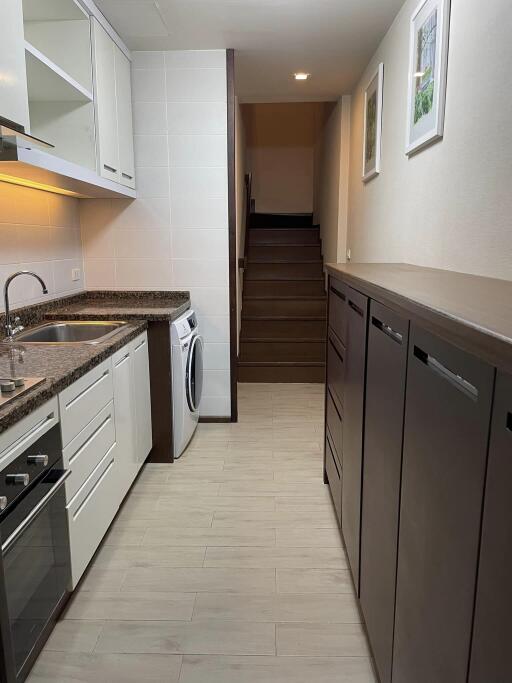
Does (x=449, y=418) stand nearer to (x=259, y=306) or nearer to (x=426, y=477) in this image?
(x=426, y=477)

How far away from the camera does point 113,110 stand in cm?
293

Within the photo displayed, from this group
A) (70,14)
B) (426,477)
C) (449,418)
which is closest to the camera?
(449,418)

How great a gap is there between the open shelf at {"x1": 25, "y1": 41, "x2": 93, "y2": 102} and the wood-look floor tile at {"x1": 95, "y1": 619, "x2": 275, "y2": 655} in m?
2.13

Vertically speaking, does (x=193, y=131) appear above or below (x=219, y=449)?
above

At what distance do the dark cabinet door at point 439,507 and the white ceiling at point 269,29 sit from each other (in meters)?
2.37

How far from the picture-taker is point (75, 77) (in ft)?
8.45

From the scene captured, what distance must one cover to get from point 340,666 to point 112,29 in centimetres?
326

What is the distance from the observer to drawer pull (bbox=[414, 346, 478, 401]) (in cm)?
78

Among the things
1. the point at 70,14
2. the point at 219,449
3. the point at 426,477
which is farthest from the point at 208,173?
the point at 426,477

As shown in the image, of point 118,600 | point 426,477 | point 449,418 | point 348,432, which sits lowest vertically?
point 118,600

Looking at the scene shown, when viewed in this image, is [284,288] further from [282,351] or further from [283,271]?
[282,351]

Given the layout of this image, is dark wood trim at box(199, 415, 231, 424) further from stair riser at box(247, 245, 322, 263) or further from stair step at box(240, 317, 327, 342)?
stair riser at box(247, 245, 322, 263)

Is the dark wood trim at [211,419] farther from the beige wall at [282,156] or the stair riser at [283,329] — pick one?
the beige wall at [282,156]

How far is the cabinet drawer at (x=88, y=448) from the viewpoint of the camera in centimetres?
175
